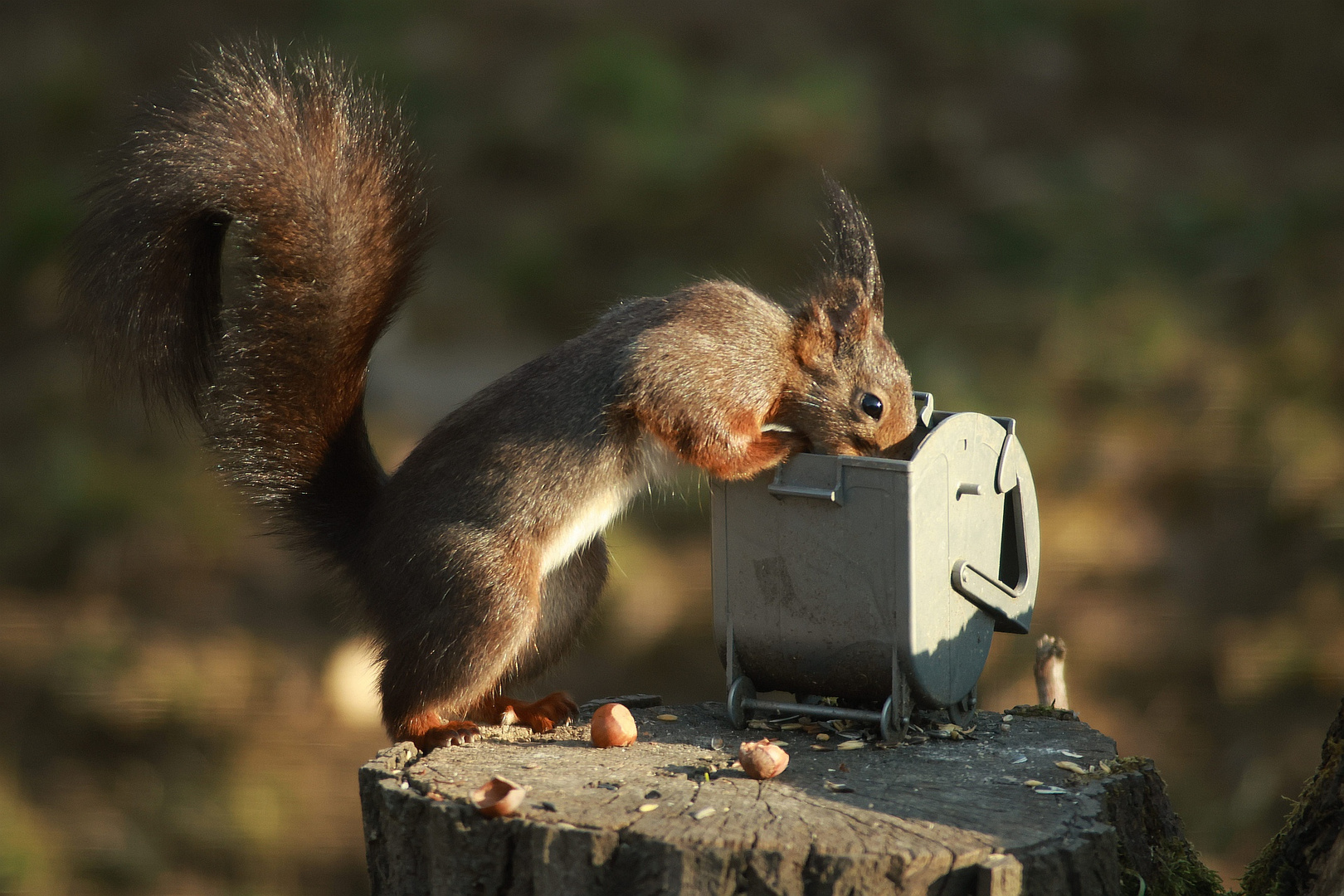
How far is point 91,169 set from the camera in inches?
Answer: 80.7

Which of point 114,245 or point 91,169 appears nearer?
point 114,245

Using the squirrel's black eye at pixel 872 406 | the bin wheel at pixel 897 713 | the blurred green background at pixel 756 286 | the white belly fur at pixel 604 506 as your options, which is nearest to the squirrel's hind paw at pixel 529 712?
the white belly fur at pixel 604 506

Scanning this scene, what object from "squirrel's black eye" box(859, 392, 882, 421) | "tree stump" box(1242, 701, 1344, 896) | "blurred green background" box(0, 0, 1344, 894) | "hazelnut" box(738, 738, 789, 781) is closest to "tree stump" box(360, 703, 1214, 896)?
"hazelnut" box(738, 738, 789, 781)

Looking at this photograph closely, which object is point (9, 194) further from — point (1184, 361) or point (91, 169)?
point (1184, 361)

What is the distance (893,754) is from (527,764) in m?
0.50

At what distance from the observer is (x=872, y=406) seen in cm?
197

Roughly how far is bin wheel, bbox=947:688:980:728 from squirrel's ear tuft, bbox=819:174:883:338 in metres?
0.58

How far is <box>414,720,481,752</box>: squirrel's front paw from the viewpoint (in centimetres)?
182

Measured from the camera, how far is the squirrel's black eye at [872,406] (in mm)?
1975

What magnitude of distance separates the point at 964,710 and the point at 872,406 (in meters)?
0.48

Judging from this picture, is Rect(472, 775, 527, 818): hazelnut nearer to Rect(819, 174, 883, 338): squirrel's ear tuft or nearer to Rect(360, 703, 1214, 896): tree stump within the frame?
Rect(360, 703, 1214, 896): tree stump

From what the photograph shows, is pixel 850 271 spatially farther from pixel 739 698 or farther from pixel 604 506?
pixel 739 698

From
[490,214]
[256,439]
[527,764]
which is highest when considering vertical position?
[490,214]

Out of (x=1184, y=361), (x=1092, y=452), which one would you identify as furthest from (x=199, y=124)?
(x=1184, y=361)
